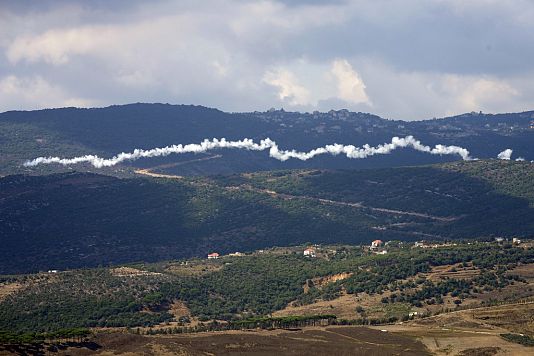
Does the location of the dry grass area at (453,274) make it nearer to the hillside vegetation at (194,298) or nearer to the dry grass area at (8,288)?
the hillside vegetation at (194,298)

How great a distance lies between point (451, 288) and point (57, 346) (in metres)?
84.0

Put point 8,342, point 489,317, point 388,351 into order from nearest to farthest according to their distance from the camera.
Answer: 1. point 8,342
2. point 388,351
3. point 489,317

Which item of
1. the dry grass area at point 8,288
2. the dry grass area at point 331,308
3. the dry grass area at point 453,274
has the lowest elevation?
the dry grass area at point 331,308

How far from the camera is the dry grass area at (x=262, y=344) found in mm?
128500

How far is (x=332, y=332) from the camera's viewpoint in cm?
14662

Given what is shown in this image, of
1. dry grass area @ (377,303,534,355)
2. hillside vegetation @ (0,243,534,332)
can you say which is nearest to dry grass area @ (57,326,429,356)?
dry grass area @ (377,303,534,355)

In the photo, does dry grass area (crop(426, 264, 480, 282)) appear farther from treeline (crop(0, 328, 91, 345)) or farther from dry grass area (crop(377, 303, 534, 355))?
treeline (crop(0, 328, 91, 345))

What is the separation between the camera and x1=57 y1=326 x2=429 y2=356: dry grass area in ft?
422

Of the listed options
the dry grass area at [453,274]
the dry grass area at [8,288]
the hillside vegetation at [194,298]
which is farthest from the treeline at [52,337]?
the dry grass area at [453,274]

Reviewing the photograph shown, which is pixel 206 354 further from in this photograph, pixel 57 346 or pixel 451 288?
pixel 451 288

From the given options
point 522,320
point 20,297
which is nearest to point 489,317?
point 522,320

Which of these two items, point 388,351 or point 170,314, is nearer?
point 388,351

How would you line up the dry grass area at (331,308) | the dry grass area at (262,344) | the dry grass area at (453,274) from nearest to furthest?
the dry grass area at (262,344), the dry grass area at (331,308), the dry grass area at (453,274)

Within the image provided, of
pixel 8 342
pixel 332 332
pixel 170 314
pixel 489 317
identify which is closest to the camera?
pixel 8 342
